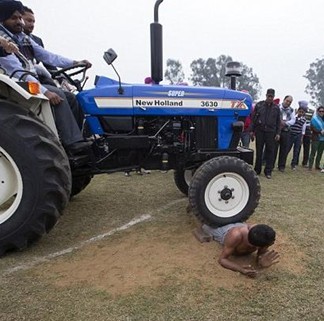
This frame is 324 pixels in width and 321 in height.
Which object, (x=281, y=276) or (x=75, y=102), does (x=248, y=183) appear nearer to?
(x=281, y=276)

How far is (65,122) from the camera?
364 centimetres

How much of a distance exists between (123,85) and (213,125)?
1143mm

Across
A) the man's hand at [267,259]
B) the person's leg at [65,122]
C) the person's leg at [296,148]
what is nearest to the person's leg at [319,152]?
the person's leg at [296,148]

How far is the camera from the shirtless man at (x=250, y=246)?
2.98 m

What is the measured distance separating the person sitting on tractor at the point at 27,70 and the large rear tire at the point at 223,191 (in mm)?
1282

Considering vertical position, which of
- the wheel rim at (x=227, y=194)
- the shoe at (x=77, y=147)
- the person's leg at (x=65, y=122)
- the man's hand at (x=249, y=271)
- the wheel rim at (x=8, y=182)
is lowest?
the man's hand at (x=249, y=271)

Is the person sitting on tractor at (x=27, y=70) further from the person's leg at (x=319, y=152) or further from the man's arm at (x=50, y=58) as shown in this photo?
the person's leg at (x=319, y=152)

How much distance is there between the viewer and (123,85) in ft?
13.1

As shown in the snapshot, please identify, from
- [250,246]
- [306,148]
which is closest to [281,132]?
[306,148]

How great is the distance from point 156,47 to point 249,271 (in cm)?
240

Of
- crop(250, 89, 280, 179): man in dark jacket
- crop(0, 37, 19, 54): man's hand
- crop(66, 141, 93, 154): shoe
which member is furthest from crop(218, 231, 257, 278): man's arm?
crop(250, 89, 280, 179): man in dark jacket

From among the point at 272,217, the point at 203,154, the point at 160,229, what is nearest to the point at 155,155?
the point at 203,154

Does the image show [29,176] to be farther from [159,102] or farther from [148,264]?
[159,102]

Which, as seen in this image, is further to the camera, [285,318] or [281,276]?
[281,276]
